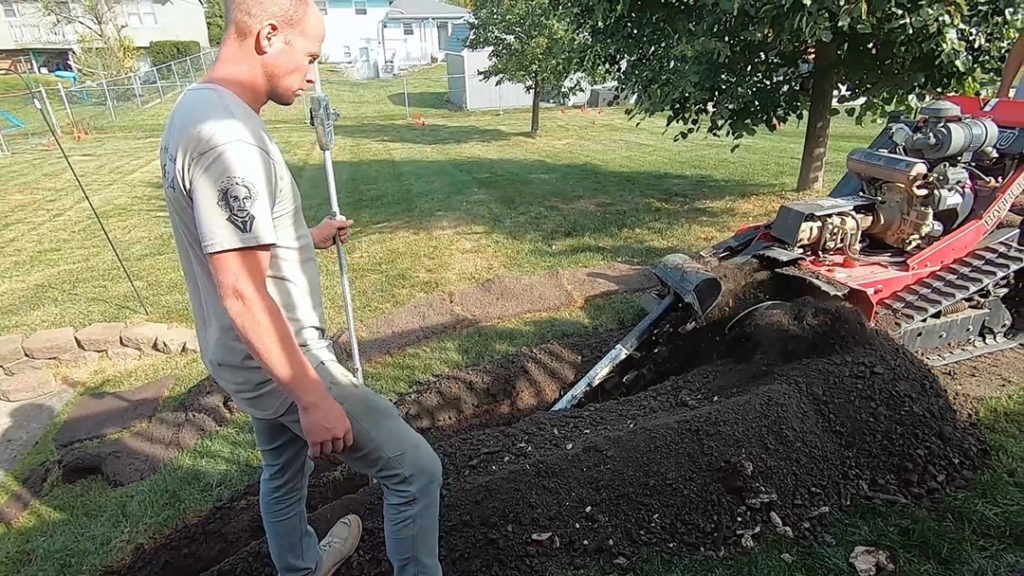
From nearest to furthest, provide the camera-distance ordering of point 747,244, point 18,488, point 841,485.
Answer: point 841,485, point 18,488, point 747,244

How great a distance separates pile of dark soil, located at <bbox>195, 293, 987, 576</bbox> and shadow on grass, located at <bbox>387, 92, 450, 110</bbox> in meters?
22.0

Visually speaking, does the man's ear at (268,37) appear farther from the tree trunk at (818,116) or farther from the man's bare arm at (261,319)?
the tree trunk at (818,116)

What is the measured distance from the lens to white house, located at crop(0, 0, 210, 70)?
34.0 m

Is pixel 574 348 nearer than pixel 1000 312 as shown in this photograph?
No

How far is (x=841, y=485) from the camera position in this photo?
3018mm

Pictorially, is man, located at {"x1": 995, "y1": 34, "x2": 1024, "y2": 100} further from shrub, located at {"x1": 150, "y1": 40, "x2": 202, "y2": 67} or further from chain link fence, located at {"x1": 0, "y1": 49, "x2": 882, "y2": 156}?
shrub, located at {"x1": 150, "y1": 40, "x2": 202, "y2": 67}

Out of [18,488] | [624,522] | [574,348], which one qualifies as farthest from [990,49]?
[18,488]

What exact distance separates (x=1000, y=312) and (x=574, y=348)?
2.76 metres

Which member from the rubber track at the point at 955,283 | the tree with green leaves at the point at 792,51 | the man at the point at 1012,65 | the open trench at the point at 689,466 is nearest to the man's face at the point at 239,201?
the open trench at the point at 689,466

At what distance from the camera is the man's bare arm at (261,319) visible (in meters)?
1.65

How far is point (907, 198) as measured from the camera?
13.7 ft

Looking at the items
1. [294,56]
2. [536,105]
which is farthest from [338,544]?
[536,105]

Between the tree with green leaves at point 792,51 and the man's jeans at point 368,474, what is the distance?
4.78m

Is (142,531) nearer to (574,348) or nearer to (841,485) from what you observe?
(574,348)
